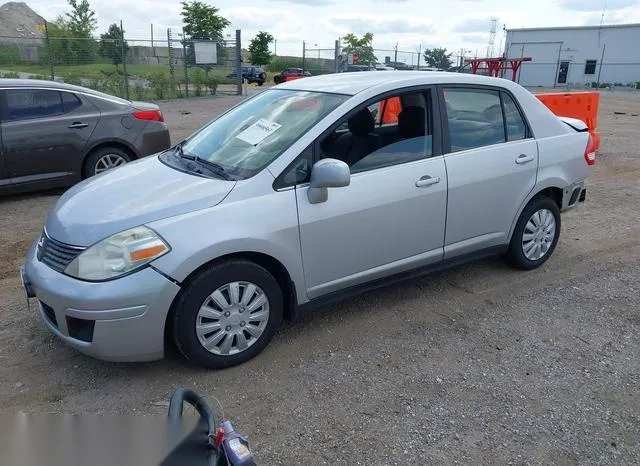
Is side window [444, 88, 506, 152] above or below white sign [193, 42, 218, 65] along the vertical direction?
below

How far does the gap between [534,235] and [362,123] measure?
1.89m

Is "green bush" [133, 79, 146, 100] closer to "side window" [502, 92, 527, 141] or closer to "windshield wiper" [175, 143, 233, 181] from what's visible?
"windshield wiper" [175, 143, 233, 181]

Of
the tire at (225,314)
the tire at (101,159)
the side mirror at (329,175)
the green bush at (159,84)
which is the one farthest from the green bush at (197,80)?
the tire at (225,314)

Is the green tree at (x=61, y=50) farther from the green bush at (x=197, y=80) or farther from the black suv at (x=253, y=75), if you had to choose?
the black suv at (x=253, y=75)

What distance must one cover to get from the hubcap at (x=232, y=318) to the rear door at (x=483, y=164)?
159 centimetres

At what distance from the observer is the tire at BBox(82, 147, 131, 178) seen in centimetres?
704

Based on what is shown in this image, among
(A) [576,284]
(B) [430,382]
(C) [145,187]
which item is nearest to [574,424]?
(B) [430,382]

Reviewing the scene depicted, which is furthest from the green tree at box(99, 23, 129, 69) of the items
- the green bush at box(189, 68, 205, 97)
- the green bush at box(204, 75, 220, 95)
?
the green bush at box(204, 75, 220, 95)

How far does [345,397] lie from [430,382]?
53 centimetres

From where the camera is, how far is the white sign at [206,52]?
904 inches

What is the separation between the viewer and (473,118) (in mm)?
4242

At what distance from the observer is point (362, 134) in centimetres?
400

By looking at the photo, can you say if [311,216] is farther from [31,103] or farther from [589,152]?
[31,103]

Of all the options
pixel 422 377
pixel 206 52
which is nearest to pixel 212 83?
pixel 206 52
